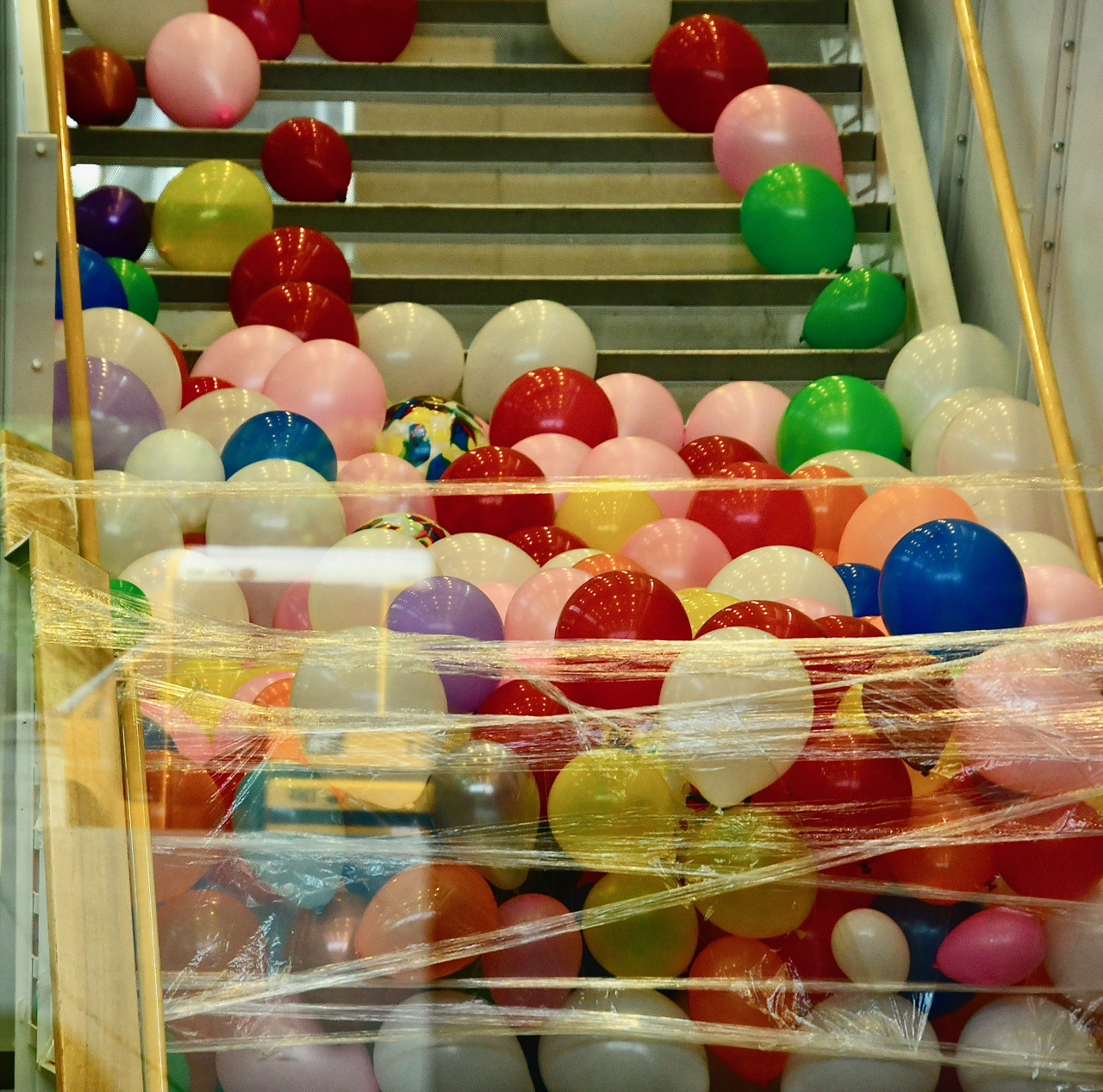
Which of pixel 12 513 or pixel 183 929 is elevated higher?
pixel 12 513

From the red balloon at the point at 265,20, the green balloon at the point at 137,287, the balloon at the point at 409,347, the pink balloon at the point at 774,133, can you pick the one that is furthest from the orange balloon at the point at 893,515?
the red balloon at the point at 265,20

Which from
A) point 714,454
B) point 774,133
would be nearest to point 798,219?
point 774,133

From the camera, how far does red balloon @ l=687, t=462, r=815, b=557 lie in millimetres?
2584

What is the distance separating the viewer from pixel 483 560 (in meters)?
2.42

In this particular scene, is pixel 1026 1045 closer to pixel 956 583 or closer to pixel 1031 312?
pixel 956 583

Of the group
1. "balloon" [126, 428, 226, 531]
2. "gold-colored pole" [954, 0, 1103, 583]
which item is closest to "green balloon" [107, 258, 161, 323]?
"balloon" [126, 428, 226, 531]

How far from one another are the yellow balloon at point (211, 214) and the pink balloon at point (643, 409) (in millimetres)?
1068

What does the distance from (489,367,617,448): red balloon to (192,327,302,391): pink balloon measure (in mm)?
510

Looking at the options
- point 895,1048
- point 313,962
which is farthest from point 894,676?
point 313,962

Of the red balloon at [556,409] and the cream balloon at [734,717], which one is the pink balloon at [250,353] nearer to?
the red balloon at [556,409]

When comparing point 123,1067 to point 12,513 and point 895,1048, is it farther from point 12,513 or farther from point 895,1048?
point 895,1048

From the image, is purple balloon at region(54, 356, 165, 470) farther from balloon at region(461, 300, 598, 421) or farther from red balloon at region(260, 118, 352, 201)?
red balloon at region(260, 118, 352, 201)

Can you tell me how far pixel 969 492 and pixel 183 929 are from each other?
5.19 ft

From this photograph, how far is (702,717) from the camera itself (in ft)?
5.70
